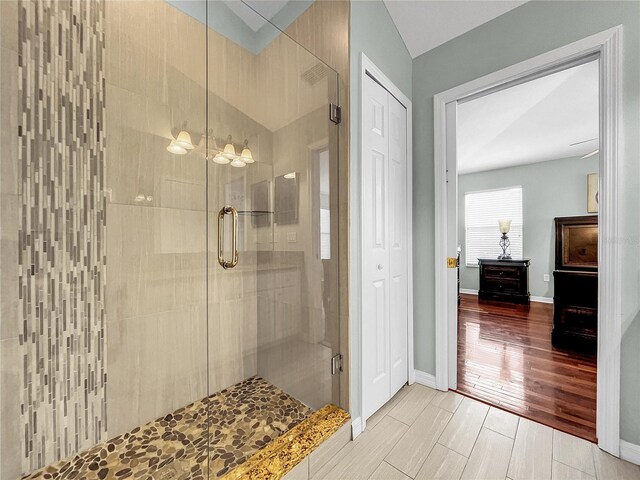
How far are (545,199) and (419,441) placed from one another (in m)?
5.24

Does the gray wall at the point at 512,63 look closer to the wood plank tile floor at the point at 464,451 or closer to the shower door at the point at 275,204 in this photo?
the wood plank tile floor at the point at 464,451

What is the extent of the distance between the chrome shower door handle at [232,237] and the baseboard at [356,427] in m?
1.16

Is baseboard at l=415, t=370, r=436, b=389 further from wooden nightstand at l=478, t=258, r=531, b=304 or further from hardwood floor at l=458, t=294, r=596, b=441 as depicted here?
wooden nightstand at l=478, t=258, r=531, b=304

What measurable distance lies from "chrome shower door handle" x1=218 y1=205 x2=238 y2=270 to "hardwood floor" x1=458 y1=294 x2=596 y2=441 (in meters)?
1.93

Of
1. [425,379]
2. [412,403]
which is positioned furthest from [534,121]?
[412,403]

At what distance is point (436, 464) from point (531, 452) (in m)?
0.54

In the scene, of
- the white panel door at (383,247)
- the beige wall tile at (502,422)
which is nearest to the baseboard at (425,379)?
the white panel door at (383,247)

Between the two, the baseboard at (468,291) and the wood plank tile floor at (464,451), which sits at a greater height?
the baseboard at (468,291)

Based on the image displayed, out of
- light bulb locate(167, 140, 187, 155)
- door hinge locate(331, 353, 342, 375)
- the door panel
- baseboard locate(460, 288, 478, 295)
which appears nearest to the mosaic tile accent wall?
light bulb locate(167, 140, 187, 155)

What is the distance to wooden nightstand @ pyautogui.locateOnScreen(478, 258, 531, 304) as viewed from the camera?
4.86 metres

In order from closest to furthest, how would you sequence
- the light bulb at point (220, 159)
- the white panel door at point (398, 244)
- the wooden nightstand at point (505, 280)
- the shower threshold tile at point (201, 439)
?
the shower threshold tile at point (201, 439) < the light bulb at point (220, 159) < the white panel door at point (398, 244) < the wooden nightstand at point (505, 280)

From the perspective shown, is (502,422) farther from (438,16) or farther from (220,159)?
(438,16)

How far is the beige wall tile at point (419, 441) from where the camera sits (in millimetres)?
1413

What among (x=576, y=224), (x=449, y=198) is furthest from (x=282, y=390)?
(x=576, y=224)
